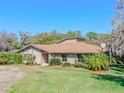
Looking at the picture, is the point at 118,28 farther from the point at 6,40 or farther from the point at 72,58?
the point at 6,40

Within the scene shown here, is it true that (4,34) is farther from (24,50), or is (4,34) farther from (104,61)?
(104,61)

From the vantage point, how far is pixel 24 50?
4916 centimetres

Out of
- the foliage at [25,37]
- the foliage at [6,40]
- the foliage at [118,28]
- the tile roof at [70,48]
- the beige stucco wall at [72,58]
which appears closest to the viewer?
the foliage at [118,28]

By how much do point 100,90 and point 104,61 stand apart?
1838cm

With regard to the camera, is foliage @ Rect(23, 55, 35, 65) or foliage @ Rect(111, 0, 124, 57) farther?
foliage @ Rect(23, 55, 35, 65)

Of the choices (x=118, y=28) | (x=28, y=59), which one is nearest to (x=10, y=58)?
(x=28, y=59)

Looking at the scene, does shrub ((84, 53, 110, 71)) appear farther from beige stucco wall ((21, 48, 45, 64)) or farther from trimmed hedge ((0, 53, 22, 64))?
trimmed hedge ((0, 53, 22, 64))

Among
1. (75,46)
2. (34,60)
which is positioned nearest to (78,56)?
(75,46)

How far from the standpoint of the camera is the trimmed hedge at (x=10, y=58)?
4445 cm

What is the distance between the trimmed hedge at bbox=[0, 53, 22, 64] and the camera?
4445 cm

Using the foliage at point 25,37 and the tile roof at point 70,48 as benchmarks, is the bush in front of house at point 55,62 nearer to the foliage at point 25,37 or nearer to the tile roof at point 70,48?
the tile roof at point 70,48

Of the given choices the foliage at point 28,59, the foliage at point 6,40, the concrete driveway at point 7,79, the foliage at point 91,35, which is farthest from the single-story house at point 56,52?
the foliage at point 91,35

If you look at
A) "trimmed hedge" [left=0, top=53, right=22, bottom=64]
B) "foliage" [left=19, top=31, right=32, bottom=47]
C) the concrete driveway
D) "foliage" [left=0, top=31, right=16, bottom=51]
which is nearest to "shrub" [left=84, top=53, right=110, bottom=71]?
the concrete driveway

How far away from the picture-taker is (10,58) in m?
45.0
